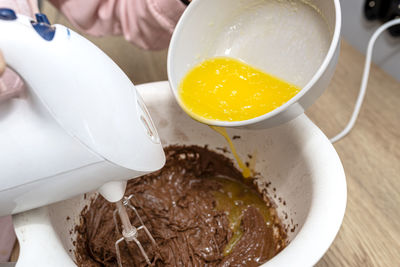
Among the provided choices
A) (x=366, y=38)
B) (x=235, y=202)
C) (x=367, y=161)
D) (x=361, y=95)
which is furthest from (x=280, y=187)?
(x=366, y=38)

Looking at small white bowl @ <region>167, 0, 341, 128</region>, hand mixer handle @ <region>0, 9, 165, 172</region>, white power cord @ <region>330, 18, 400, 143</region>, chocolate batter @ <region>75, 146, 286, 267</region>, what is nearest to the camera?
hand mixer handle @ <region>0, 9, 165, 172</region>

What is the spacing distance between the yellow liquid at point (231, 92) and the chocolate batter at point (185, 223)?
208 mm

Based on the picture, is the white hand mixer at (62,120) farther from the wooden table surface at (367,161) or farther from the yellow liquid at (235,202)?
the wooden table surface at (367,161)

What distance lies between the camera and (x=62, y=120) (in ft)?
1.20

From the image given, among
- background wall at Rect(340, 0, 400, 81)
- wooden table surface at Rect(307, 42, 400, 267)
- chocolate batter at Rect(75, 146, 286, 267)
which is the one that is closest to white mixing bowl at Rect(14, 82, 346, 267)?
chocolate batter at Rect(75, 146, 286, 267)

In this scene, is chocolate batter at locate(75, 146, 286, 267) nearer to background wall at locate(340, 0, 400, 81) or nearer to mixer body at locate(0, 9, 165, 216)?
mixer body at locate(0, 9, 165, 216)

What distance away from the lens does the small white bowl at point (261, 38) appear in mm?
469

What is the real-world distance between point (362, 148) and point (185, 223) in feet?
1.42

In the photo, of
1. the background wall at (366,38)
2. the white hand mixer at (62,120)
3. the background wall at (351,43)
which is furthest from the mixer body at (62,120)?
the background wall at (366,38)

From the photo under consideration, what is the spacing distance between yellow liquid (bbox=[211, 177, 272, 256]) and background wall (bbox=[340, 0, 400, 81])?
51 centimetres

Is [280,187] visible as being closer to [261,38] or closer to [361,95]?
[261,38]

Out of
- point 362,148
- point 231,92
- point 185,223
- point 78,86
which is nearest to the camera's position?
point 78,86

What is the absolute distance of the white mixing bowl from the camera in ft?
1.39

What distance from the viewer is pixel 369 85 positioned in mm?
874
